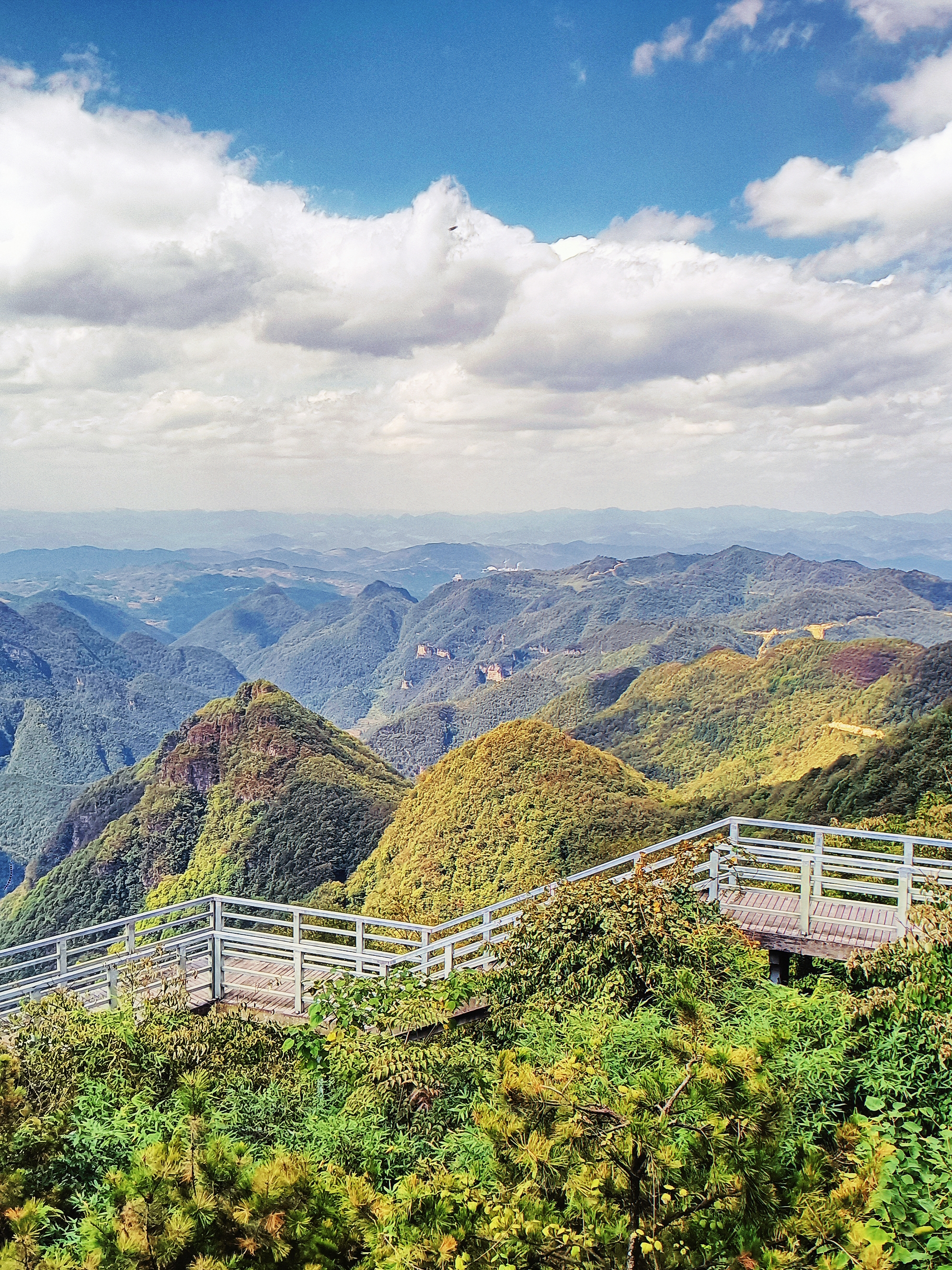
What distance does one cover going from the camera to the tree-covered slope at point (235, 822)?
199ft

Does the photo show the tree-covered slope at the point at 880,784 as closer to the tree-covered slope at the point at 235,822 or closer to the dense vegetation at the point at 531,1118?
the dense vegetation at the point at 531,1118

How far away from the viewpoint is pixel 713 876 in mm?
12812

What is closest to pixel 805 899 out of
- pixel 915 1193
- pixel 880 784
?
pixel 915 1193

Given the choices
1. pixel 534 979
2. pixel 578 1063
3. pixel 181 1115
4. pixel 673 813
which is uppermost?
pixel 578 1063

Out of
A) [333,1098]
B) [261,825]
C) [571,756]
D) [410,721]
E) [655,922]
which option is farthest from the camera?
[410,721]

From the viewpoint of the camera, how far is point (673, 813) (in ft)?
152

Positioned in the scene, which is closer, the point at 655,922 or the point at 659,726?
the point at 655,922

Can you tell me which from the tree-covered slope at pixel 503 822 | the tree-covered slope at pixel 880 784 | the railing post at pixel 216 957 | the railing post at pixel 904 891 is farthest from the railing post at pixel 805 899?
the tree-covered slope at pixel 503 822

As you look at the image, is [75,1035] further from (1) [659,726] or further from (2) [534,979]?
(1) [659,726]

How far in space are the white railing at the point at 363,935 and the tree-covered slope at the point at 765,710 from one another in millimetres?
45361

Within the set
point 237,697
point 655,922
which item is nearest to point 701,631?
point 237,697

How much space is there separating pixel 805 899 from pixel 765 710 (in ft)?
233

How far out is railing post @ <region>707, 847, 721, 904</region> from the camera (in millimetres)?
12781

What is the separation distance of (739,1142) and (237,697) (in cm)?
7302
